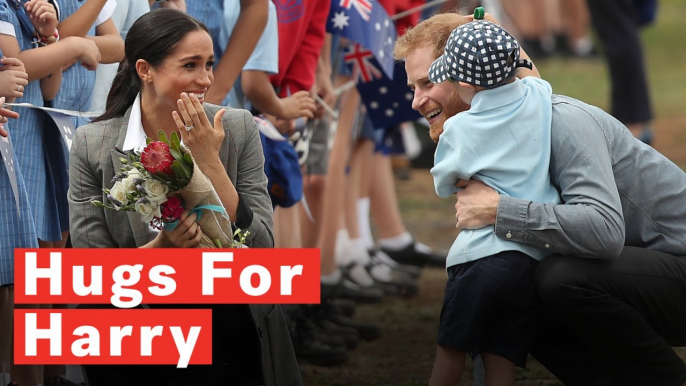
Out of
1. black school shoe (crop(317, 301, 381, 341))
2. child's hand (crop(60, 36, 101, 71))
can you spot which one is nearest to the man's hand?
child's hand (crop(60, 36, 101, 71))

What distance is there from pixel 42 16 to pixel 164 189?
922 millimetres

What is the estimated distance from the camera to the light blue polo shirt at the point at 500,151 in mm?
3232

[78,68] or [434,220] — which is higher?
[78,68]

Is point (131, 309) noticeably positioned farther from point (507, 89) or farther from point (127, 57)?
point (507, 89)

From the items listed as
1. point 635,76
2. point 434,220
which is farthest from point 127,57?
point 635,76

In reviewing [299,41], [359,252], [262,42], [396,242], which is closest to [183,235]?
[262,42]

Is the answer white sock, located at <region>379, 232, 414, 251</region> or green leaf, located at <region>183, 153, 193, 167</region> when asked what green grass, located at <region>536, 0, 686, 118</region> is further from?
green leaf, located at <region>183, 153, 193, 167</region>

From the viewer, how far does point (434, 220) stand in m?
7.75

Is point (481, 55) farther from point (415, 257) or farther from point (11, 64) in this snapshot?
point (415, 257)

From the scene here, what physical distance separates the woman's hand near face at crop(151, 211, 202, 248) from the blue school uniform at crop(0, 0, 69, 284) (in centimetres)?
61

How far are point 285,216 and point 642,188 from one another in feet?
6.58

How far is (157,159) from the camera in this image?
3.05 metres

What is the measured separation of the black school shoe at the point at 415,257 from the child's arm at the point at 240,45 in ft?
7.96

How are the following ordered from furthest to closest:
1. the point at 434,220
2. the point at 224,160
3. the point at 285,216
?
the point at 434,220 → the point at 285,216 → the point at 224,160
